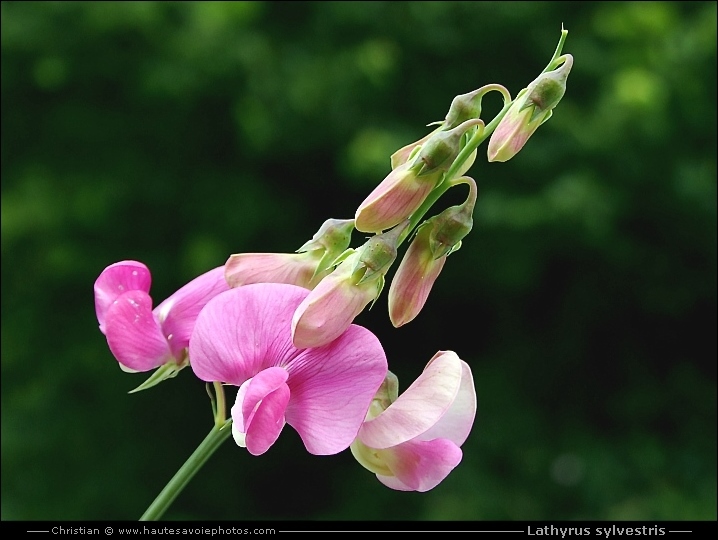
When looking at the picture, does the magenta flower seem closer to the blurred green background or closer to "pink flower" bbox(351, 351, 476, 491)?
"pink flower" bbox(351, 351, 476, 491)

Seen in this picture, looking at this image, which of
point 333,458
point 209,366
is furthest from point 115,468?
point 209,366

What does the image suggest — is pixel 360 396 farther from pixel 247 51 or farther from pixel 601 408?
pixel 601 408

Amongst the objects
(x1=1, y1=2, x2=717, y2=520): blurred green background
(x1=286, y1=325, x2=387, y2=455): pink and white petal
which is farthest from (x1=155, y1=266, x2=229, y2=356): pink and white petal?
(x1=1, y1=2, x2=717, y2=520): blurred green background

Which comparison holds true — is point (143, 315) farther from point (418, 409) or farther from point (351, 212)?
point (351, 212)

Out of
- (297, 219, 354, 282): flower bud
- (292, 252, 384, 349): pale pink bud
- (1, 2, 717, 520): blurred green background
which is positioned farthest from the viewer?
(1, 2, 717, 520): blurred green background

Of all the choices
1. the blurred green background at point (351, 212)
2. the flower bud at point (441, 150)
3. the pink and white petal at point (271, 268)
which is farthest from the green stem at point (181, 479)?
the blurred green background at point (351, 212)
